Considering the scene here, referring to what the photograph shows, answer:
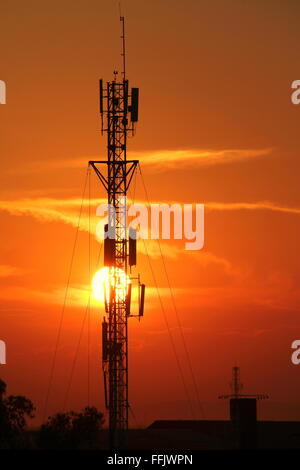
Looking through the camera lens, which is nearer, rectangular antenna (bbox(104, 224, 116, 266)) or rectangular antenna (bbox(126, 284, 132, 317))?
rectangular antenna (bbox(126, 284, 132, 317))

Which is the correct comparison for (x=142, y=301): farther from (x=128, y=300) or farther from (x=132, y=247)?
(x=132, y=247)

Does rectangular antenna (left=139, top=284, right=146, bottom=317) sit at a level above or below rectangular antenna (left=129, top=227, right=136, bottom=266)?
below

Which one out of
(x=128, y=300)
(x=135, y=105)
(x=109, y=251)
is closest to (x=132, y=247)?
(x=109, y=251)

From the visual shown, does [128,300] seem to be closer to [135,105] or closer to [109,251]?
[109,251]

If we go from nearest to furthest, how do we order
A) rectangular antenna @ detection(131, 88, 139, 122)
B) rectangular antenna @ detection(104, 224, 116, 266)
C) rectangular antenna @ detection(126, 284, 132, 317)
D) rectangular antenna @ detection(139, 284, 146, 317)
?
rectangular antenna @ detection(139, 284, 146, 317) < rectangular antenna @ detection(126, 284, 132, 317) < rectangular antenna @ detection(104, 224, 116, 266) < rectangular antenna @ detection(131, 88, 139, 122)

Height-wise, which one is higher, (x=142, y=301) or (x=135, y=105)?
(x=135, y=105)

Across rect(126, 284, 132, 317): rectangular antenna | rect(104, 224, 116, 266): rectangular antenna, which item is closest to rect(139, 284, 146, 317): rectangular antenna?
rect(126, 284, 132, 317): rectangular antenna

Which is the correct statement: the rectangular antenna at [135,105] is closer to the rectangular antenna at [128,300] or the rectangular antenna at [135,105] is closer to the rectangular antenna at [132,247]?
the rectangular antenna at [132,247]

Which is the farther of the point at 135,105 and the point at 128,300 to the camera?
the point at 135,105

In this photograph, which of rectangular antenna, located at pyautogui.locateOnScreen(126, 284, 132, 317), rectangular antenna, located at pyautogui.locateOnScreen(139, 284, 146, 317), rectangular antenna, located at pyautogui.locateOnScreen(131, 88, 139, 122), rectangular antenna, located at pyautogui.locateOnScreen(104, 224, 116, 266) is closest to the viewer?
rectangular antenna, located at pyautogui.locateOnScreen(139, 284, 146, 317)

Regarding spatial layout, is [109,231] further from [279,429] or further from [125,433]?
[279,429]

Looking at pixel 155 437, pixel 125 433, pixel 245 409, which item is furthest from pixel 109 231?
pixel 155 437

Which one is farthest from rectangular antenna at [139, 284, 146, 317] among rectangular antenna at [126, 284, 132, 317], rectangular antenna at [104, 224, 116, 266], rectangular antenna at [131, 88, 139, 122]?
rectangular antenna at [131, 88, 139, 122]

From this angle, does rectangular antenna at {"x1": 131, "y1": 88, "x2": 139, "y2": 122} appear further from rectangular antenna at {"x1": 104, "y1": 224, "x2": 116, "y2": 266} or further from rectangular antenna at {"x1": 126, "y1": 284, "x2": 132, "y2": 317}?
rectangular antenna at {"x1": 126, "y1": 284, "x2": 132, "y2": 317}
